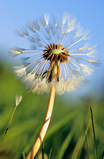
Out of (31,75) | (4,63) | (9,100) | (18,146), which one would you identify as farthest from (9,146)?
(4,63)

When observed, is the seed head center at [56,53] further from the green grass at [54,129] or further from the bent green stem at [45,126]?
the green grass at [54,129]

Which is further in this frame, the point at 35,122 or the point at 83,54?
the point at 35,122

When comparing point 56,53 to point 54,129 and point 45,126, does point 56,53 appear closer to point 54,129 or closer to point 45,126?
point 45,126

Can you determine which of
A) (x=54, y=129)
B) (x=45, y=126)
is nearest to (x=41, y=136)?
(x=45, y=126)

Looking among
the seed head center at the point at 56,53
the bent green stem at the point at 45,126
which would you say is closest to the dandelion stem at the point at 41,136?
the bent green stem at the point at 45,126

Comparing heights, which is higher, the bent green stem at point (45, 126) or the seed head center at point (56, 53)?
the seed head center at point (56, 53)

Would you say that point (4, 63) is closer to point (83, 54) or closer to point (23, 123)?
point (23, 123)

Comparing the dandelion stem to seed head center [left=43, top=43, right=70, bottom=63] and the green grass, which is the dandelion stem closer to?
the green grass

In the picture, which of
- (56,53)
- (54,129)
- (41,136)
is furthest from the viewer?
(54,129)

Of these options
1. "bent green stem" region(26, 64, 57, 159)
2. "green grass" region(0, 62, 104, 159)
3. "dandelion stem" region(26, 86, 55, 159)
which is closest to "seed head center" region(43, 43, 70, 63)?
"bent green stem" region(26, 64, 57, 159)
